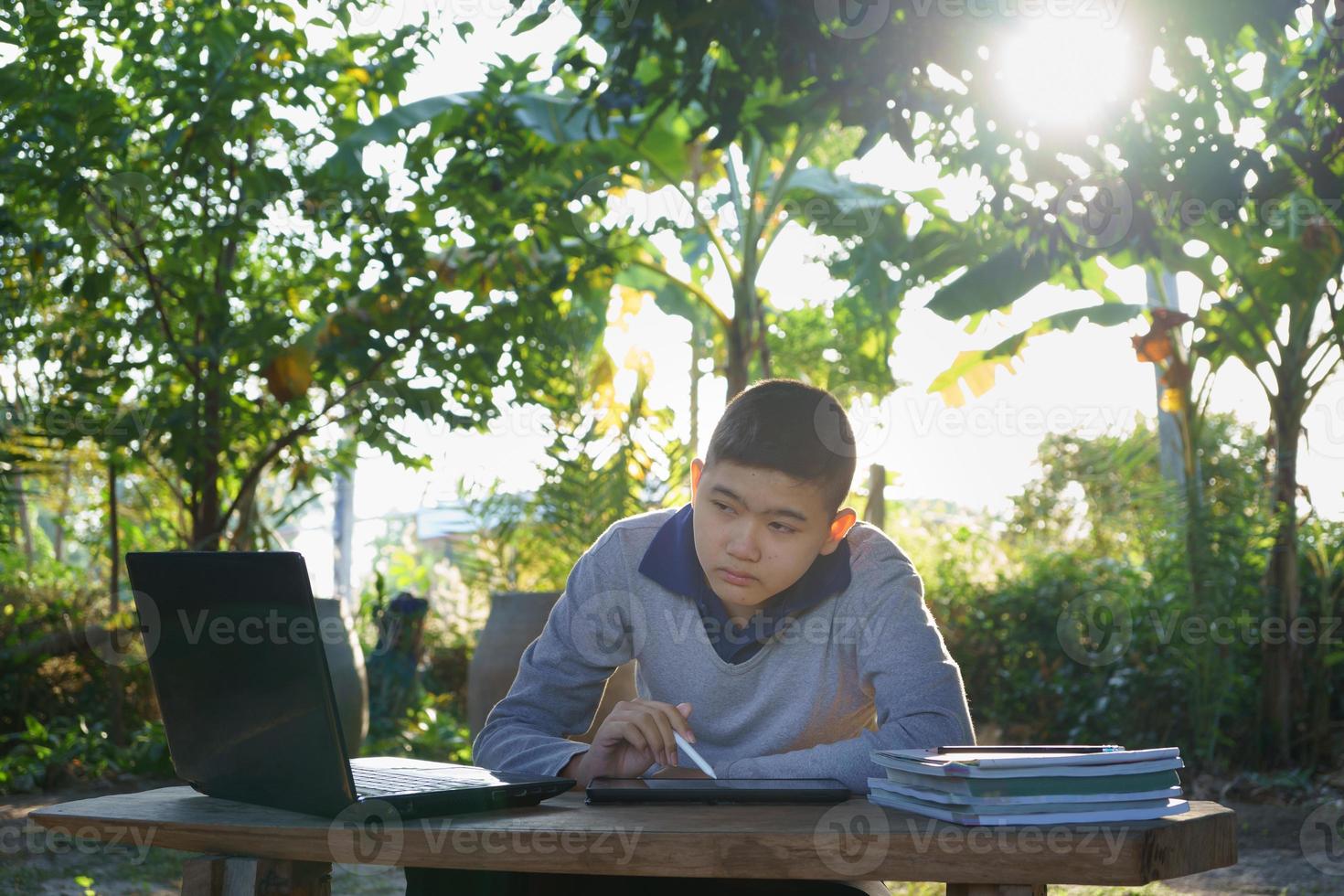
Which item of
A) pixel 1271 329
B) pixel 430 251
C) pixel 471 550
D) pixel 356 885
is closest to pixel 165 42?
pixel 430 251

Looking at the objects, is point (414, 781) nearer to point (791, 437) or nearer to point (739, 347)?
point (791, 437)

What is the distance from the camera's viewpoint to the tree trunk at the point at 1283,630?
6.87 metres

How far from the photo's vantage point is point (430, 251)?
21.7ft

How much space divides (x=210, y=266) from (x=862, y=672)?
19.9ft

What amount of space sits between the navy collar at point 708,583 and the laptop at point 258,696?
27.2 inches

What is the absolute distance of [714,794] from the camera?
63.6 inches

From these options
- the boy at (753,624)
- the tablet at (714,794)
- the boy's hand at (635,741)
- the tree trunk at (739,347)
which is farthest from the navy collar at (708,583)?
the tree trunk at (739,347)

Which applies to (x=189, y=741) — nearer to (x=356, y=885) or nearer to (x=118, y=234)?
(x=356, y=885)

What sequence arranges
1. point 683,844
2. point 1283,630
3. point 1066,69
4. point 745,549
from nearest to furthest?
1. point 683,844
2. point 745,549
3. point 1066,69
4. point 1283,630

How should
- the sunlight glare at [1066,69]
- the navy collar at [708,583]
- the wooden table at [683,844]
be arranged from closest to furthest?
the wooden table at [683,844], the navy collar at [708,583], the sunlight glare at [1066,69]

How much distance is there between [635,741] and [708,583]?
511 millimetres

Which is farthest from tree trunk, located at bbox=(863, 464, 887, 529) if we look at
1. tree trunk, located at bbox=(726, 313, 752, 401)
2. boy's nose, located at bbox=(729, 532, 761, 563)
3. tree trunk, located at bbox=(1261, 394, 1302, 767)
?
boy's nose, located at bbox=(729, 532, 761, 563)

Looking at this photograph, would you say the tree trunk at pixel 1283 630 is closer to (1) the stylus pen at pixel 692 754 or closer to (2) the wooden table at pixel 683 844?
(1) the stylus pen at pixel 692 754

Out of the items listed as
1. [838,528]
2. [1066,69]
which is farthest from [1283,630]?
[838,528]
